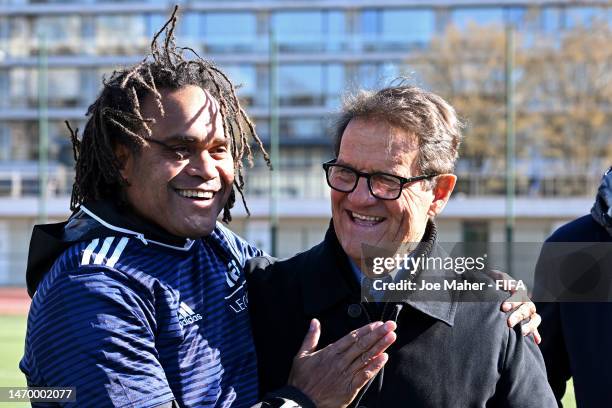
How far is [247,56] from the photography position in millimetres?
45844

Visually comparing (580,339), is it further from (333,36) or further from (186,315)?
(333,36)

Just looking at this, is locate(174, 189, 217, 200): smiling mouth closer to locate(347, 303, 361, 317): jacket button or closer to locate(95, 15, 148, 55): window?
locate(347, 303, 361, 317): jacket button

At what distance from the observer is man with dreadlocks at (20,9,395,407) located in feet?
7.43

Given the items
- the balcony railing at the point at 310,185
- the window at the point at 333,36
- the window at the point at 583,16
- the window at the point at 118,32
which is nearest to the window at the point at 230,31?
the window at the point at 118,32

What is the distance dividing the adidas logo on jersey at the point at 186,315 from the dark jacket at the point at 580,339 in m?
1.55

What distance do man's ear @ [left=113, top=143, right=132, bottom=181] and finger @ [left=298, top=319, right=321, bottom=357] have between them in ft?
2.42

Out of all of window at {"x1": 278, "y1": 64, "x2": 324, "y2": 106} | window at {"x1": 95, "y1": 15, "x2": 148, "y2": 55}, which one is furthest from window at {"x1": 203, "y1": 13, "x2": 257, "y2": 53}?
window at {"x1": 95, "y1": 15, "x2": 148, "y2": 55}

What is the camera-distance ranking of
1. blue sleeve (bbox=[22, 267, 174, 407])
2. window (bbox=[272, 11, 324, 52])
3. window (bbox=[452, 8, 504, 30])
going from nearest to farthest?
blue sleeve (bbox=[22, 267, 174, 407])
window (bbox=[452, 8, 504, 30])
window (bbox=[272, 11, 324, 52])

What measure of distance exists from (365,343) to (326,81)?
43.4m

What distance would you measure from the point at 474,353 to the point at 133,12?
4676 cm

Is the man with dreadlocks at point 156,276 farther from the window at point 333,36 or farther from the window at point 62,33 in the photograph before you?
the window at point 62,33

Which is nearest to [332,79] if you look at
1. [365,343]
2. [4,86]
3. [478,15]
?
[478,15]

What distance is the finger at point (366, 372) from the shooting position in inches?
98.6

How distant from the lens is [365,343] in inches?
97.9
